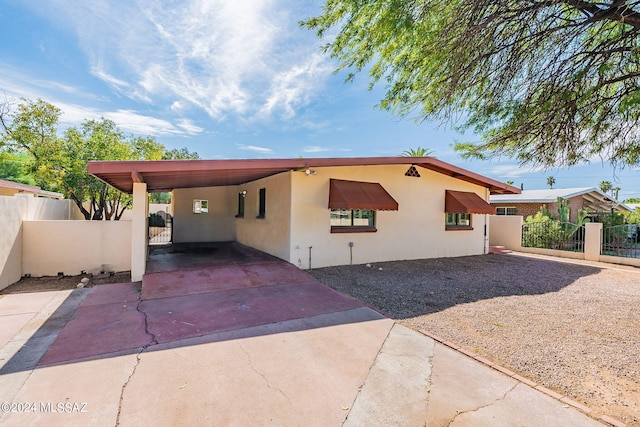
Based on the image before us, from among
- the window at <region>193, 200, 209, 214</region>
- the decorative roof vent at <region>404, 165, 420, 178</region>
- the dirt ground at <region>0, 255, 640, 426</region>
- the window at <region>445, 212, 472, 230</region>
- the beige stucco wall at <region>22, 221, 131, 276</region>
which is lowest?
the dirt ground at <region>0, 255, 640, 426</region>

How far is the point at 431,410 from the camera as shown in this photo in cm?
309

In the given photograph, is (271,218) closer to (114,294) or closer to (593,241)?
(114,294)

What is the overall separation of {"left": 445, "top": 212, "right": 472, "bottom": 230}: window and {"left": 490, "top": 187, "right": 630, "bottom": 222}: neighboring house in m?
12.4

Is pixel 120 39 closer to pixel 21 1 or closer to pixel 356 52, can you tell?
pixel 21 1

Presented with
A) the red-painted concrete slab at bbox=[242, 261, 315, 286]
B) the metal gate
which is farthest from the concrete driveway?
the metal gate

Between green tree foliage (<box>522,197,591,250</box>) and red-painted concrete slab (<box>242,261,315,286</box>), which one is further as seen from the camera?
green tree foliage (<box>522,197,591,250</box>)

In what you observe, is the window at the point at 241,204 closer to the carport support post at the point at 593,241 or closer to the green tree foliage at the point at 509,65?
the green tree foliage at the point at 509,65

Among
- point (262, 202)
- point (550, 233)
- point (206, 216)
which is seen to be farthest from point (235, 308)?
Result: point (550, 233)

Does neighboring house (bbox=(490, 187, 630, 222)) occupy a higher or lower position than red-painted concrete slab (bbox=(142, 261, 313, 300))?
higher

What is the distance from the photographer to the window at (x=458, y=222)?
13750 mm

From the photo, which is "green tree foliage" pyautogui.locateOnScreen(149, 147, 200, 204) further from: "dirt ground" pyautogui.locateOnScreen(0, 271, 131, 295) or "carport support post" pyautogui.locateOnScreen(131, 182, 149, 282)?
"carport support post" pyautogui.locateOnScreen(131, 182, 149, 282)

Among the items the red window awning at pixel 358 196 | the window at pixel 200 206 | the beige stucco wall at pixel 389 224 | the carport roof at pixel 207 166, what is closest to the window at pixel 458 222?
the beige stucco wall at pixel 389 224

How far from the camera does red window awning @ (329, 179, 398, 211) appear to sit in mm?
9539

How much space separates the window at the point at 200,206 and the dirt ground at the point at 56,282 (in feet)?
22.0
